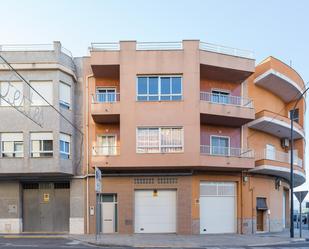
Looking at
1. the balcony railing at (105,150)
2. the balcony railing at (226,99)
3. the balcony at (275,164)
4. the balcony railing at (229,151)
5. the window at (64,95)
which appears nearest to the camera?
the window at (64,95)

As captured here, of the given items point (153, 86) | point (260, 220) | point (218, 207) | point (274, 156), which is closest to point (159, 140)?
point (153, 86)

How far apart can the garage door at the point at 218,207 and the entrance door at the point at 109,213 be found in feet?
17.3

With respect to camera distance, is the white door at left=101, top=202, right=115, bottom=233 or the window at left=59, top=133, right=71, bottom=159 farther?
the white door at left=101, top=202, right=115, bottom=233

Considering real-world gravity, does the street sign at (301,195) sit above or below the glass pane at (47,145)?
below

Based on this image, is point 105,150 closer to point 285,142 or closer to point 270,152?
point 270,152

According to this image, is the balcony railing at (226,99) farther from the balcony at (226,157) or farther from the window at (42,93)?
the window at (42,93)

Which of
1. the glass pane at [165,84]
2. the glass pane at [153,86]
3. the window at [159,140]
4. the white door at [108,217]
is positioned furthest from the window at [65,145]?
the glass pane at [165,84]

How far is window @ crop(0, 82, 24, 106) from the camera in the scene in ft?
86.2

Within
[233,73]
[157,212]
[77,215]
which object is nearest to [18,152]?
[77,215]

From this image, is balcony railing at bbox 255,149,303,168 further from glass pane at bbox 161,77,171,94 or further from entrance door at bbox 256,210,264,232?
glass pane at bbox 161,77,171,94

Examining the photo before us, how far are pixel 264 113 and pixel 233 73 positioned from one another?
3344 mm

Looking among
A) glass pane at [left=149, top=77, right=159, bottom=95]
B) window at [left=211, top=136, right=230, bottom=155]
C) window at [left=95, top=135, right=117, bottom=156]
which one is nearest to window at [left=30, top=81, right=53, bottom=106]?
window at [left=95, top=135, right=117, bottom=156]

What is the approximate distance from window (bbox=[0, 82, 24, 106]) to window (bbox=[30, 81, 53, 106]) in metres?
0.68

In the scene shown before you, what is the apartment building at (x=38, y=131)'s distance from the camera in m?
26.0
